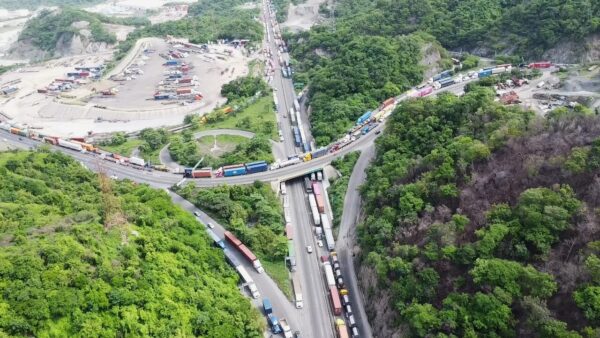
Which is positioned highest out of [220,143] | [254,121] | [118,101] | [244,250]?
[118,101]

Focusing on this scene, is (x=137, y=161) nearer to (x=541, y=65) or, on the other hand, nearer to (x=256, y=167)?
(x=256, y=167)

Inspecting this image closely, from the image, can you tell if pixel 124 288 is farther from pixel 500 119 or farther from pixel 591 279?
pixel 500 119

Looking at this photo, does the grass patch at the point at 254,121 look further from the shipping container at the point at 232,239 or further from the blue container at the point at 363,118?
the shipping container at the point at 232,239

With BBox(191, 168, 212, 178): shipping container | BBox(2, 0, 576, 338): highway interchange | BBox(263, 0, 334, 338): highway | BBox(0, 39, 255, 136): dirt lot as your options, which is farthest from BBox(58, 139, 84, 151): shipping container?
BBox(263, 0, 334, 338): highway

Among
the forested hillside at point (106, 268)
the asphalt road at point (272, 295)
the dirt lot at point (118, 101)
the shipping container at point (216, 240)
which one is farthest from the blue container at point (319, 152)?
the dirt lot at point (118, 101)

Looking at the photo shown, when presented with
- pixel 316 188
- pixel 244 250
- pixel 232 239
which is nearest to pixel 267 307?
pixel 244 250

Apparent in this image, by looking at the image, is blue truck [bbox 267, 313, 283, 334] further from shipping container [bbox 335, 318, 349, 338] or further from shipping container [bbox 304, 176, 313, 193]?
shipping container [bbox 304, 176, 313, 193]
